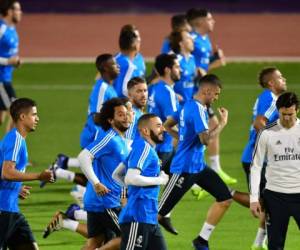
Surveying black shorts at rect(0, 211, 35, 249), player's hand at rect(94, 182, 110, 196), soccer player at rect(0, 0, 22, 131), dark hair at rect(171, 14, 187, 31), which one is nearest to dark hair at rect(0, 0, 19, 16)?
soccer player at rect(0, 0, 22, 131)

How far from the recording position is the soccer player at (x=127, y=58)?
17109mm

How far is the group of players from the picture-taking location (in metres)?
11.3

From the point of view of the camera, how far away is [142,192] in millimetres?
11234

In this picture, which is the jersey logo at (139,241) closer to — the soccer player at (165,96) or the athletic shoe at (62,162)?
the soccer player at (165,96)

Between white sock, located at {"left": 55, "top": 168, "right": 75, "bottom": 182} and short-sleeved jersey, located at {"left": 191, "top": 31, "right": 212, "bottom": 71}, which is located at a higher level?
short-sleeved jersey, located at {"left": 191, "top": 31, "right": 212, "bottom": 71}

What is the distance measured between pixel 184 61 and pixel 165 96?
2588 mm

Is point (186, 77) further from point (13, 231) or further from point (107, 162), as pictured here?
point (13, 231)

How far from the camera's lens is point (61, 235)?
14594mm

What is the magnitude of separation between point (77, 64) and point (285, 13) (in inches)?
401

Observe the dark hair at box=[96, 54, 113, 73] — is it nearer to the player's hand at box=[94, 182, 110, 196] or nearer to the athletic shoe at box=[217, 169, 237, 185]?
the athletic shoe at box=[217, 169, 237, 185]

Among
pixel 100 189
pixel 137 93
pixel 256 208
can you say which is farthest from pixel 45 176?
pixel 137 93

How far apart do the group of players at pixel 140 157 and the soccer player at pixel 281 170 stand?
0.06 feet

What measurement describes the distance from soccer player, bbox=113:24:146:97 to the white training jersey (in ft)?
18.2

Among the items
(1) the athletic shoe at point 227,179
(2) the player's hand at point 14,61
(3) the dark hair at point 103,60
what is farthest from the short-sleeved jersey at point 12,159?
(2) the player's hand at point 14,61
